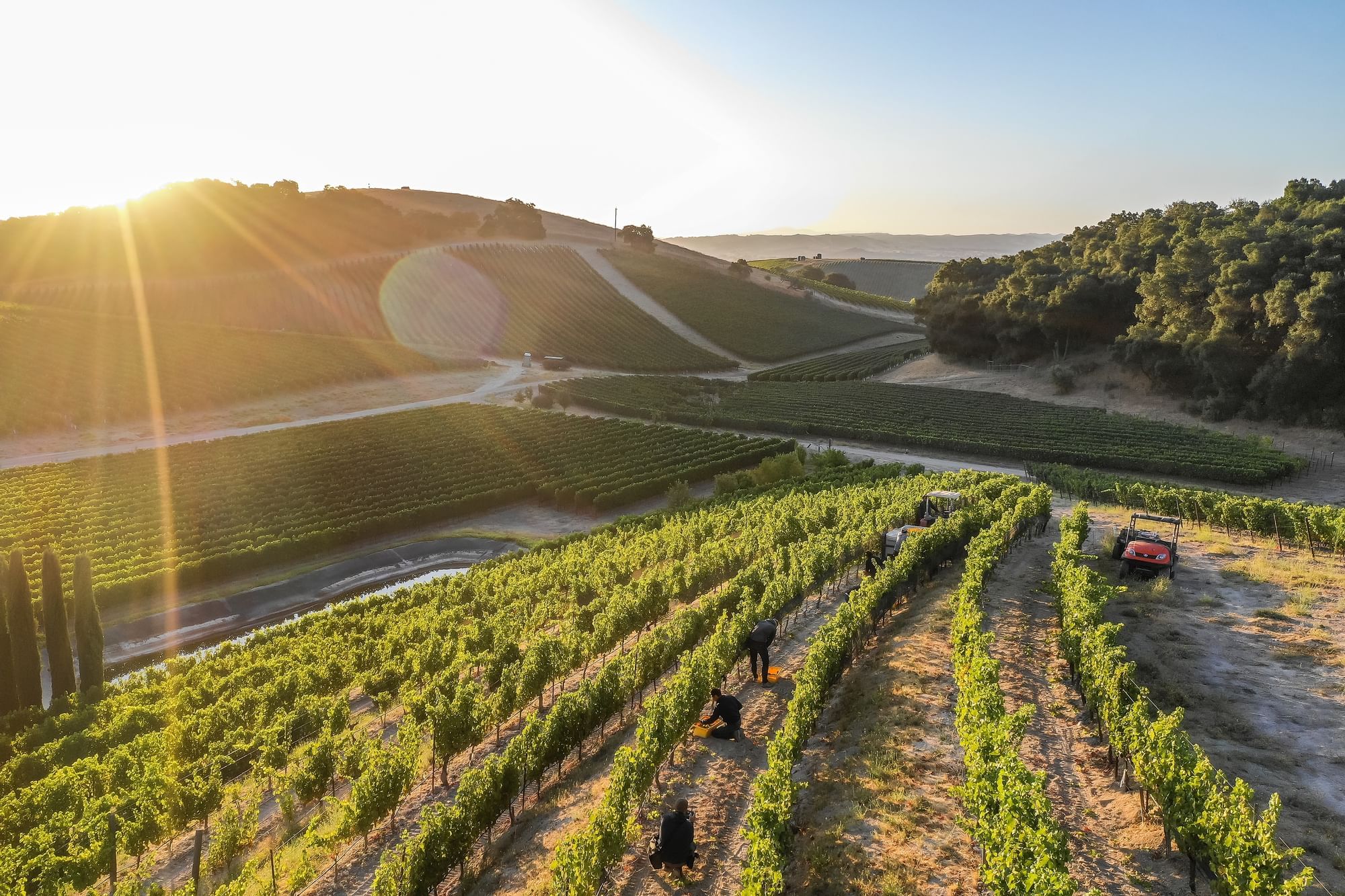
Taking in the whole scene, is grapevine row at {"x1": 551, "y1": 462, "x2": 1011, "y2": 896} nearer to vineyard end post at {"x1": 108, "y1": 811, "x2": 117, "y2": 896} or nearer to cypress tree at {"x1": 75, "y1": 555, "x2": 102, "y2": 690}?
vineyard end post at {"x1": 108, "y1": 811, "x2": 117, "y2": 896}

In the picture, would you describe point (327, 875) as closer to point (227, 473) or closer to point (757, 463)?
point (227, 473)

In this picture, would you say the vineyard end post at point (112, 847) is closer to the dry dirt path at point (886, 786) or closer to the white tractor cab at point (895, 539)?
the dry dirt path at point (886, 786)

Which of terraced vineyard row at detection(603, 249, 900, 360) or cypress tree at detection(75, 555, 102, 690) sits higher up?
terraced vineyard row at detection(603, 249, 900, 360)

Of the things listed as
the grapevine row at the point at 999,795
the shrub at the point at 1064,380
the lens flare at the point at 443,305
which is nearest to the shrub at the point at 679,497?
the grapevine row at the point at 999,795

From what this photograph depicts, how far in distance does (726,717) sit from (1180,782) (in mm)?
8067

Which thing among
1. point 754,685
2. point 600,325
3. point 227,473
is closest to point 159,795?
point 754,685

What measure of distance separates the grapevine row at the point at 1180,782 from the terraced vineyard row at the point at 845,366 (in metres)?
82.7

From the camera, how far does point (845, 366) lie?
107m

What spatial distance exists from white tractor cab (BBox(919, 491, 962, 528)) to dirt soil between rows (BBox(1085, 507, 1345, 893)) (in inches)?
224

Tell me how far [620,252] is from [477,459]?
127 metres

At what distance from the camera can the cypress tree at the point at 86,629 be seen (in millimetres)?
22609

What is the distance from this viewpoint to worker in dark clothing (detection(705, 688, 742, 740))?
1577 cm

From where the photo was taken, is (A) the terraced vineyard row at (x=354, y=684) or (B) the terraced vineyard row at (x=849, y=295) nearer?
(A) the terraced vineyard row at (x=354, y=684)

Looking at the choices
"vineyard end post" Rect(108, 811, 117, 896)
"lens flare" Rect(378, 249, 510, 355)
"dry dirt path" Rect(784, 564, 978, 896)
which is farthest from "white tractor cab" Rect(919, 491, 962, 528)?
"lens flare" Rect(378, 249, 510, 355)
